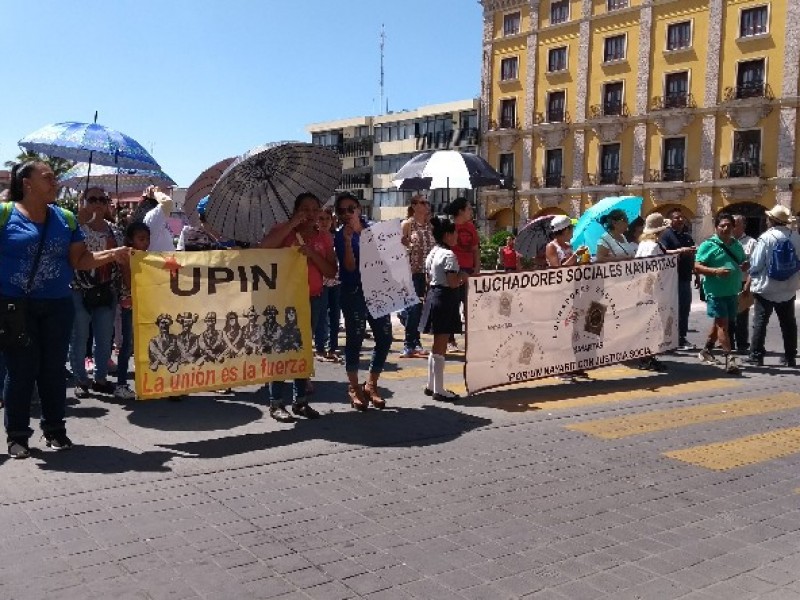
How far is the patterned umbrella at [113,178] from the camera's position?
580 inches

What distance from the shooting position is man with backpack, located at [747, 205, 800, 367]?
10.2 m

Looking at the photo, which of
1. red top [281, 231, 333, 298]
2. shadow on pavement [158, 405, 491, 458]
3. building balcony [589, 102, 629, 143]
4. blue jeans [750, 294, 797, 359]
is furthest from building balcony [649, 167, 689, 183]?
shadow on pavement [158, 405, 491, 458]

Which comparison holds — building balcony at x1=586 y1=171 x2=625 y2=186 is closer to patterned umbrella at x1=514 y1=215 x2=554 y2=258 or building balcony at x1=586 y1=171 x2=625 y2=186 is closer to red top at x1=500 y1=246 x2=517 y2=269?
red top at x1=500 y1=246 x2=517 y2=269

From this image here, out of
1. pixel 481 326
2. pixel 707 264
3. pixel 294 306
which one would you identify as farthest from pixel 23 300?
pixel 707 264

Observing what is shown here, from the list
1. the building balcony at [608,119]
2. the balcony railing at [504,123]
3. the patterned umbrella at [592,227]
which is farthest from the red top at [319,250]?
the balcony railing at [504,123]

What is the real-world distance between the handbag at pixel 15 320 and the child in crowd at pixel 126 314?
188cm

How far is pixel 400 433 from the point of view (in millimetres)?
6539

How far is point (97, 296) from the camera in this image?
764cm

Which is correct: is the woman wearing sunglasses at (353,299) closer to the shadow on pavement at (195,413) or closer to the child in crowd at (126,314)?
the shadow on pavement at (195,413)

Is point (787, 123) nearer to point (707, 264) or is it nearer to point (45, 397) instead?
point (707, 264)

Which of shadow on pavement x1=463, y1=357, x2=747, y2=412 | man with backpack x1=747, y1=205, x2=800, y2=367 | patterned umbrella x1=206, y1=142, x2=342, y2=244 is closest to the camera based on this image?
patterned umbrella x1=206, y1=142, x2=342, y2=244

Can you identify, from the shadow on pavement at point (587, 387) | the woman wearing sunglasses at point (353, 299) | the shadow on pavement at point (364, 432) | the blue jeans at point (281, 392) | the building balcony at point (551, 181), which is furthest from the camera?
the building balcony at point (551, 181)

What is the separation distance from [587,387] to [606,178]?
43923 mm

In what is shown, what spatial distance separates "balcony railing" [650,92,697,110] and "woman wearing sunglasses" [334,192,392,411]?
43664 mm
